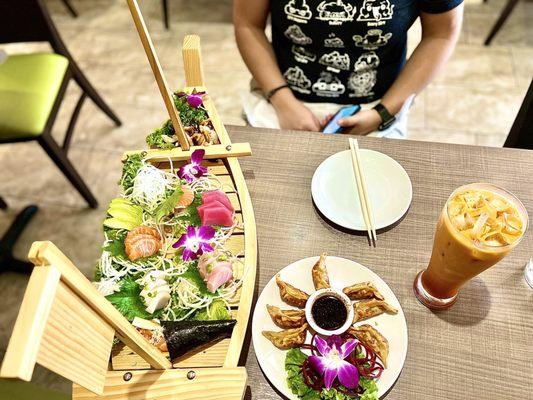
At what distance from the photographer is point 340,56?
1.56 m

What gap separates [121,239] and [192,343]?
12.9 inches

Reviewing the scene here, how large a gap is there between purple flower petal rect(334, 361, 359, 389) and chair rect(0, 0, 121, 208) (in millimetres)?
1781

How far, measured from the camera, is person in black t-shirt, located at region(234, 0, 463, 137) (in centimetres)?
144

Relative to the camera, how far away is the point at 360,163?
122 centimetres

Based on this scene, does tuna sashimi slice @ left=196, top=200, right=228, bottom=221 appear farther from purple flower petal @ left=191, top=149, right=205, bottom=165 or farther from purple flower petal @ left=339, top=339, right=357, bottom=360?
purple flower petal @ left=339, top=339, right=357, bottom=360

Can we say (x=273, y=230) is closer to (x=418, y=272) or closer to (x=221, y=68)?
(x=418, y=272)

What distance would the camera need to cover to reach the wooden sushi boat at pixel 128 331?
0.54 meters

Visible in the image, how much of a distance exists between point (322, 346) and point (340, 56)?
1067 mm

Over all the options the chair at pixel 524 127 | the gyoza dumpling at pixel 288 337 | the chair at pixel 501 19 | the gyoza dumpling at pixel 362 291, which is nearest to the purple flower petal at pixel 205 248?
the gyoza dumpling at pixel 288 337

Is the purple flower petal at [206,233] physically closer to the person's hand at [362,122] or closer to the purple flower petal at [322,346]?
the purple flower petal at [322,346]

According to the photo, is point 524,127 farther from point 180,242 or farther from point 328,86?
point 180,242

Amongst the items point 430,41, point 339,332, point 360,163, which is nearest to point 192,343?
point 339,332

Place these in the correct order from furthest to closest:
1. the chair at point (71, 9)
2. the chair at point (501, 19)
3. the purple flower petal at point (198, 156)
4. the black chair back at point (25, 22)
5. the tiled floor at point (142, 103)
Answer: the chair at point (71, 9) < the chair at point (501, 19) < the tiled floor at point (142, 103) < the black chair back at point (25, 22) < the purple flower petal at point (198, 156)

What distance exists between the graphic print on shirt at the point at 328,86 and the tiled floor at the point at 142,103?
1084 mm
